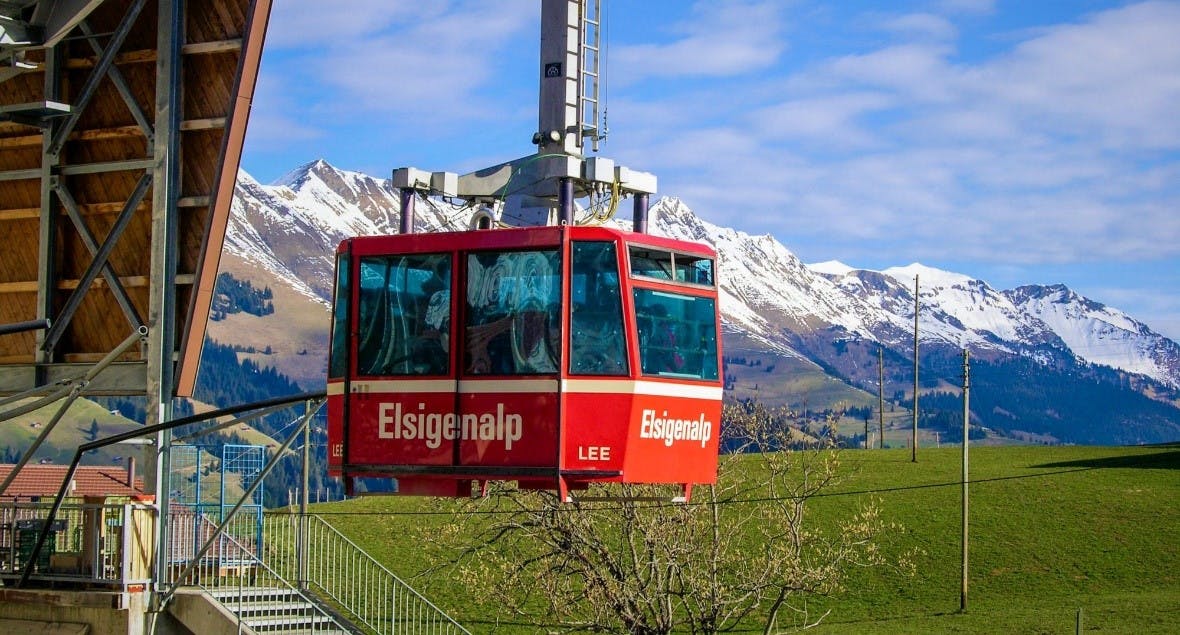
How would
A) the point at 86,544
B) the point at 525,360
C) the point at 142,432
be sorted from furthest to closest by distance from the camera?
the point at 86,544 < the point at 142,432 < the point at 525,360

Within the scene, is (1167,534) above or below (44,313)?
below

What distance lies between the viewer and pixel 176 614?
76.7ft

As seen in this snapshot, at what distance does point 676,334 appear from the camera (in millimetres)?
17375

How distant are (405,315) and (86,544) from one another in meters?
8.28

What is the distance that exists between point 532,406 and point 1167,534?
166ft

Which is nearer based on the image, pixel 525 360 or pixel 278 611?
pixel 525 360

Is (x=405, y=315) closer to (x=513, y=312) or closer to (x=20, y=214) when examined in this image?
(x=513, y=312)

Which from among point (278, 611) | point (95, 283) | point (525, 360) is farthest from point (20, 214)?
point (525, 360)

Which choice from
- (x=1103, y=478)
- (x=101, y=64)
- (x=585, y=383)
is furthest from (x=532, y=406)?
(x=1103, y=478)

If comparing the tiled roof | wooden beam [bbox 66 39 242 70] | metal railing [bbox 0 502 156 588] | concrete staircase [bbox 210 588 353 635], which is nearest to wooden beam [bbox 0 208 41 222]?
wooden beam [bbox 66 39 242 70]

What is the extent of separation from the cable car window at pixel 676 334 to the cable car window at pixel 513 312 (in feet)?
3.19

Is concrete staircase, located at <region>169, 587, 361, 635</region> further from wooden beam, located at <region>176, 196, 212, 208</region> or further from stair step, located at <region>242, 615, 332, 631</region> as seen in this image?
wooden beam, located at <region>176, 196, 212, 208</region>

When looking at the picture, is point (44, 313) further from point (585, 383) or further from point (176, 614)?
point (585, 383)

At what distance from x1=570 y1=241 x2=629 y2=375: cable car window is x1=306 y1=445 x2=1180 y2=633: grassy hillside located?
907 inches
